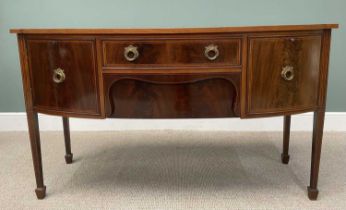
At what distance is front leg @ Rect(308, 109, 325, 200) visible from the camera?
151 cm

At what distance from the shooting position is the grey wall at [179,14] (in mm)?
2279

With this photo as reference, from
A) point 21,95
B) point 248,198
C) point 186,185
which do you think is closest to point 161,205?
point 186,185

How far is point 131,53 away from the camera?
136cm

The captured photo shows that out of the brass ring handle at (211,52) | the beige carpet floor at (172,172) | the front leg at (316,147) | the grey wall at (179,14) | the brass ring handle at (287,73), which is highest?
the grey wall at (179,14)

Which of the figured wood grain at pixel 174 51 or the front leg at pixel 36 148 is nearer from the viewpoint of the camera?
the figured wood grain at pixel 174 51

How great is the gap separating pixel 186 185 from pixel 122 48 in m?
0.75

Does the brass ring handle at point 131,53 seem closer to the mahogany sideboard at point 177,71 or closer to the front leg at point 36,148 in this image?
the mahogany sideboard at point 177,71

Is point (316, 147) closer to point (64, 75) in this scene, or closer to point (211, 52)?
A: point (211, 52)

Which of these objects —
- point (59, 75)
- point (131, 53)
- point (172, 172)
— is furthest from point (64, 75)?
point (172, 172)

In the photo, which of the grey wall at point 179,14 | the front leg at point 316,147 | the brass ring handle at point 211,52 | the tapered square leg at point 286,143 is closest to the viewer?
the brass ring handle at point 211,52

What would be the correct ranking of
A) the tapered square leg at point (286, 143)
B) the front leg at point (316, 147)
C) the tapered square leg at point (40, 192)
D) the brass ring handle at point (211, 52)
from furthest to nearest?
the tapered square leg at point (286, 143) → the tapered square leg at point (40, 192) → the front leg at point (316, 147) → the brass ring handle at point (211, 52)

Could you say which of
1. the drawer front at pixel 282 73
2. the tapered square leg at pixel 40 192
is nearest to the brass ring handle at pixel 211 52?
the drawer front at pixel 282 73

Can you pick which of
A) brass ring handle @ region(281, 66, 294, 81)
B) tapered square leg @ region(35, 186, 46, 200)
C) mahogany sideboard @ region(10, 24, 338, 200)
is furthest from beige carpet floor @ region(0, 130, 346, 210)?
brass ring handle @ region(281, 66, 294, 81)

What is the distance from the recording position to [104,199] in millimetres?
1629
